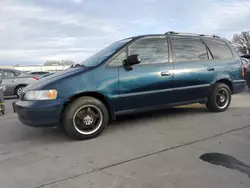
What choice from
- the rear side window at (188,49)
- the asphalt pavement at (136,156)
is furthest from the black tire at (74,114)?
the rear side window at (188,49)

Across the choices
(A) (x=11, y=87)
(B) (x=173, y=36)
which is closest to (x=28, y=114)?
(B) (x=173, y=36)

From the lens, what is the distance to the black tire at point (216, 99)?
17.8 feet

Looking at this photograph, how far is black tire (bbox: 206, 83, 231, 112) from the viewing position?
542cm

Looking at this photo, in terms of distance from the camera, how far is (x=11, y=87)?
33.9 feet

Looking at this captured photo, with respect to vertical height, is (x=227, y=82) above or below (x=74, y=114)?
above

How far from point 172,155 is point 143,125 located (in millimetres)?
1503

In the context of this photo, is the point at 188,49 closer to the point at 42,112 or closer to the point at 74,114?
the point at 74,114

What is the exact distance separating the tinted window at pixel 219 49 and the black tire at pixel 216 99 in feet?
2.21

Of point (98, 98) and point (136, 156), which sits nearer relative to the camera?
point (136, 156)

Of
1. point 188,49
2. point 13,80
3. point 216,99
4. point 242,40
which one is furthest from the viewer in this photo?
point 242,40

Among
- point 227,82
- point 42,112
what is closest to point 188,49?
point 227,82

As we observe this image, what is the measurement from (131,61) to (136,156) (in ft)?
5.62

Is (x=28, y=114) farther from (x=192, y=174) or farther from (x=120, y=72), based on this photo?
(x=192, y=174)

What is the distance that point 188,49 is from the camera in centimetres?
516
